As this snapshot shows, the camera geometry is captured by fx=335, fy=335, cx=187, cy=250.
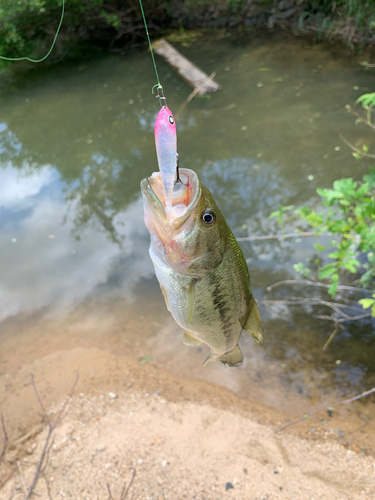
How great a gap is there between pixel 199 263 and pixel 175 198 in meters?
0.30

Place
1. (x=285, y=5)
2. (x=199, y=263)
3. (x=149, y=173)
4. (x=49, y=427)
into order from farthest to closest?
(x=285, y=5) → (x=149, y=173) → (x=49, y=427) → (x=199, y=263)

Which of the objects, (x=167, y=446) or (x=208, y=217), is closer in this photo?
(x=208, y=217)

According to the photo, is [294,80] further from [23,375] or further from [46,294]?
[23,375]

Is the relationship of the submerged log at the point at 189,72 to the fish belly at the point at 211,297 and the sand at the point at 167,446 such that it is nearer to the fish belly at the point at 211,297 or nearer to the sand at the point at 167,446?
the sand at the point at 167,446

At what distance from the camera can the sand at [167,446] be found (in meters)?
2.91

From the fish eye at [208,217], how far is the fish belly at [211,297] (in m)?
0.21

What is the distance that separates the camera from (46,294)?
5027mm

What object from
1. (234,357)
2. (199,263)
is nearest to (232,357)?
(234,357)

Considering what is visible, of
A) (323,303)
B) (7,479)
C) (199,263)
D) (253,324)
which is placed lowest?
(7,479)

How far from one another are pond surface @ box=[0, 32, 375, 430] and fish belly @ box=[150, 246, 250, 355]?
2.42 meters

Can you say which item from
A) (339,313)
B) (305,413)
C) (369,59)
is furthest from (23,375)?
(369,59)

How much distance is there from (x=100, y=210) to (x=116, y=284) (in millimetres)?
1871

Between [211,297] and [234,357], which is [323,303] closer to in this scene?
[234,357]

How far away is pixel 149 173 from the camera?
6688mm
